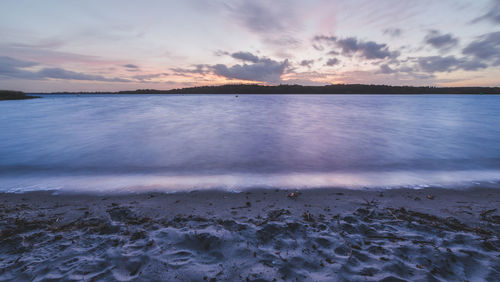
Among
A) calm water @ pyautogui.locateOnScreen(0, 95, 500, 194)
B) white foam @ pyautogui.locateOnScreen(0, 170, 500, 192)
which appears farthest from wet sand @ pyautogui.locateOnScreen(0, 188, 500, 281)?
calm water @ pyautogui.locateOnScreen(0, 95, 500, 194)

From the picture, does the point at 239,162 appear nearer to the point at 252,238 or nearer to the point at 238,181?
the point at 238,181

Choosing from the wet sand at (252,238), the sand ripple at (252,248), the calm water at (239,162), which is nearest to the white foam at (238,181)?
the calm water at (239,162)

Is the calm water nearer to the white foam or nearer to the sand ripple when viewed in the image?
the white foam

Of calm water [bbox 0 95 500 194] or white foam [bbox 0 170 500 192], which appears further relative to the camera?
calm water [bbox 0 95 500 194]

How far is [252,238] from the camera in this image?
277cm

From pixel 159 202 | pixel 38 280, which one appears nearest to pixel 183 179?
pixel 159 202

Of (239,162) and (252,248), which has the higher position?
(252,248)

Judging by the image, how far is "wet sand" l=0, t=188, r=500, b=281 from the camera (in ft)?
7.27

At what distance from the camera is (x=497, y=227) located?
3111 mm

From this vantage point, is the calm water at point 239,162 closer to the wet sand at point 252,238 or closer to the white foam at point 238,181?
the white foam at point 238,181

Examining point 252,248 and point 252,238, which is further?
point 252,238

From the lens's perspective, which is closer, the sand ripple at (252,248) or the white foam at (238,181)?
the sand ripple at (252,248)

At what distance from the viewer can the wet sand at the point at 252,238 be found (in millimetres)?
2217

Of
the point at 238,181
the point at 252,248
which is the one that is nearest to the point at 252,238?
the point at 252,248
